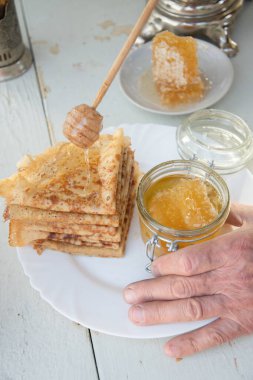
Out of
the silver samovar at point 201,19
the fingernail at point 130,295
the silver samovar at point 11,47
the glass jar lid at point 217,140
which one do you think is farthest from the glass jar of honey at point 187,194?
the silver samovar at point 11,47

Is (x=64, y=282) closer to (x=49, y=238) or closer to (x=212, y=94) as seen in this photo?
(x=49, y=238)

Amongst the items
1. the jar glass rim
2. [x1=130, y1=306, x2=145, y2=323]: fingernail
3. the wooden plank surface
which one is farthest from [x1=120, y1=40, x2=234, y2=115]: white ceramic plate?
[x1=130, y1=306, x2=145, y2=323]: fingernail

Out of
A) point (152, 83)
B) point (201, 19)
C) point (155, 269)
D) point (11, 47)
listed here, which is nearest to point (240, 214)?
point (155, 269)

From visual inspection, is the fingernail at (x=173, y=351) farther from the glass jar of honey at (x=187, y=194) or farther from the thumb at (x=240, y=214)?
the thumb at (x=240, y=214)

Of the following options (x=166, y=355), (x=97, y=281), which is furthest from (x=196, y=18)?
(x=166, y=355)

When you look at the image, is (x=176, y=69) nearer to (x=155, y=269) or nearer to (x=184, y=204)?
(x=184, y=204)

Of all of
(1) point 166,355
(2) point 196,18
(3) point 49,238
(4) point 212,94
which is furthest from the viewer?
(2) point 196,18

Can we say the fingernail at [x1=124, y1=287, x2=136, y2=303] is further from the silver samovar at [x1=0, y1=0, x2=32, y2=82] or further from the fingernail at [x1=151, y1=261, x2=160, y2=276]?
the silver samovar at [x1=0, y1=0, x2=32, y2=82]
